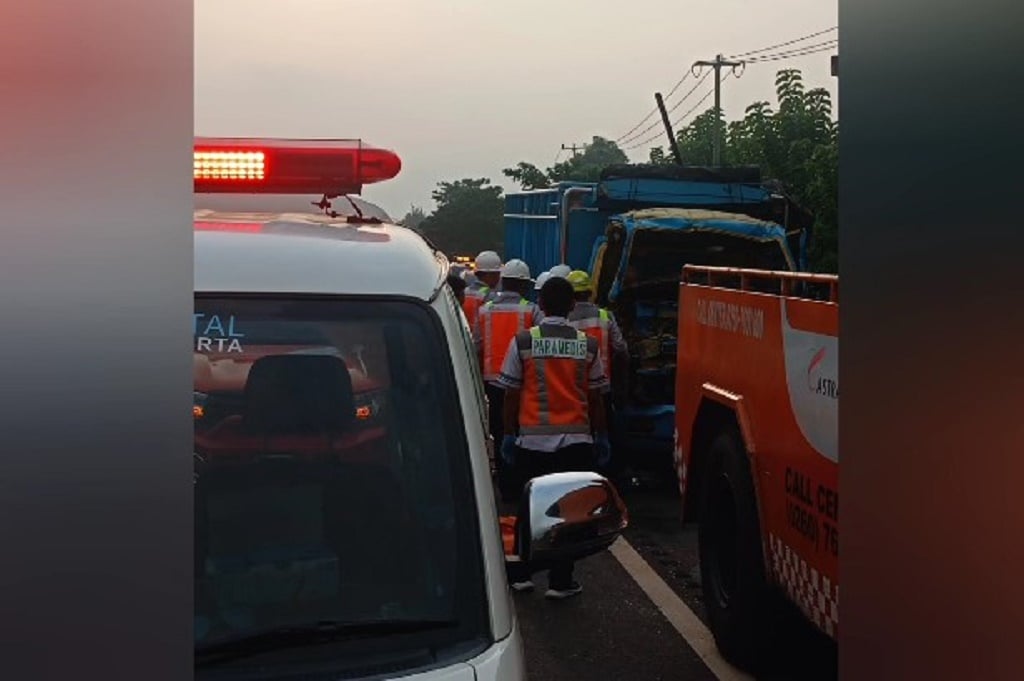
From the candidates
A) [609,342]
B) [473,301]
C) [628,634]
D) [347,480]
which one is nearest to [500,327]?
[609,342]

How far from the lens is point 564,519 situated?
2.59 meters

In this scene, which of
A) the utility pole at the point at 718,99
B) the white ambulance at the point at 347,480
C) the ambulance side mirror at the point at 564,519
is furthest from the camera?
the utility pole at the point at 718,99

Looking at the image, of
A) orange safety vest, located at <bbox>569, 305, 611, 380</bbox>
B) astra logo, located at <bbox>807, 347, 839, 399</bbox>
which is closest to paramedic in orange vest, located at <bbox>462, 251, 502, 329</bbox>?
orange safety vest, located at <bbox>569, 305, 611, 380</bbox>

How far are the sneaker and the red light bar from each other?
389 centimetres

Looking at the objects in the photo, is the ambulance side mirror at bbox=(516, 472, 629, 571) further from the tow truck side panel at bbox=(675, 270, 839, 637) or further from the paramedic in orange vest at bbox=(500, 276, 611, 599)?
the paramedic in orange vest at bbox=(500, 276, 611, 599)

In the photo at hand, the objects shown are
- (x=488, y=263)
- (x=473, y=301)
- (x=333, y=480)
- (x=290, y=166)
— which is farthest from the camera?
(x=488, y=263)

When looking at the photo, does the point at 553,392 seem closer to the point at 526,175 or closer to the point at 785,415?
the point at 785,415

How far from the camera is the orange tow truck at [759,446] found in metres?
4.19

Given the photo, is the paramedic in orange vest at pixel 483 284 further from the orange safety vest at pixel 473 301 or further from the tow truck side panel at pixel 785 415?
the tow truck side panel at pixel 785 415

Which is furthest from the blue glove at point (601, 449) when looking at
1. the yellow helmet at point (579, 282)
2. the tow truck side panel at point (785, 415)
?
the yellow helmet at point (579, 282)

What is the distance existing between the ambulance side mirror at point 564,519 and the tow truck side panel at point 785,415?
110 centimetres

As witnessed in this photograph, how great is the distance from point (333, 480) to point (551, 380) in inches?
169
